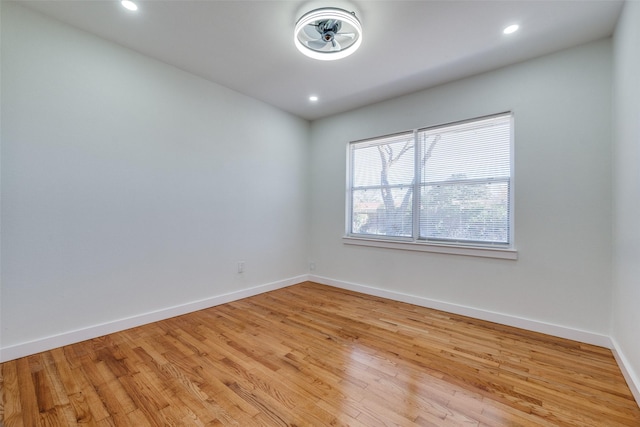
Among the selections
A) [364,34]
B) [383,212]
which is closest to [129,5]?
[364,34]

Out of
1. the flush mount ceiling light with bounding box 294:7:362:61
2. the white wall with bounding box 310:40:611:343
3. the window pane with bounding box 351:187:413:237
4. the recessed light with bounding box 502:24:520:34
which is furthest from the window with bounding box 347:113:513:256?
the flush mount ceiling light with bounding box 294:7:362:61

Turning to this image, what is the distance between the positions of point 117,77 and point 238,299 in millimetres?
2738

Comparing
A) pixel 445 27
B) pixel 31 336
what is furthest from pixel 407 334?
pixel 31 336

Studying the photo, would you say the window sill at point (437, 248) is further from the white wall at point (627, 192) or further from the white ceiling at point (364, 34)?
the white ceiling at point (364, 34)

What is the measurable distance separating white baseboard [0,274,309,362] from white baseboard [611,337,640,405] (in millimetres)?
3509

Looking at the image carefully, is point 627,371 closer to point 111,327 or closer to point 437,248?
point 437,248

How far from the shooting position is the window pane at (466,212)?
285cm

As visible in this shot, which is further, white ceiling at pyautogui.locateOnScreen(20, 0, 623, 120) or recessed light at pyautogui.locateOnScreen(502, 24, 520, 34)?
recessed light at pyautogui.locateOnScreen(502, 24, 520, 34)

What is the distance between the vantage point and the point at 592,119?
239cm

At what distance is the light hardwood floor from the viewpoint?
1.51 m

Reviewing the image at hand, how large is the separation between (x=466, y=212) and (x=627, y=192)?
4.15 ft

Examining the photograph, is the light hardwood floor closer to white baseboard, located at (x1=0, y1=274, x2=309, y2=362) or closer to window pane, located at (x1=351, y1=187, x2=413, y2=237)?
white baseboard, located at (x1=0, y1=274, x2=309, y2=362)

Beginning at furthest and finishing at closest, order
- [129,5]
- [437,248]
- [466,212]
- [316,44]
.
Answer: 1. [437,248]
2. [466,212]
3. [316,44]
4. [129,5]

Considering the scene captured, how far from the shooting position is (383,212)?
379 centimetres
